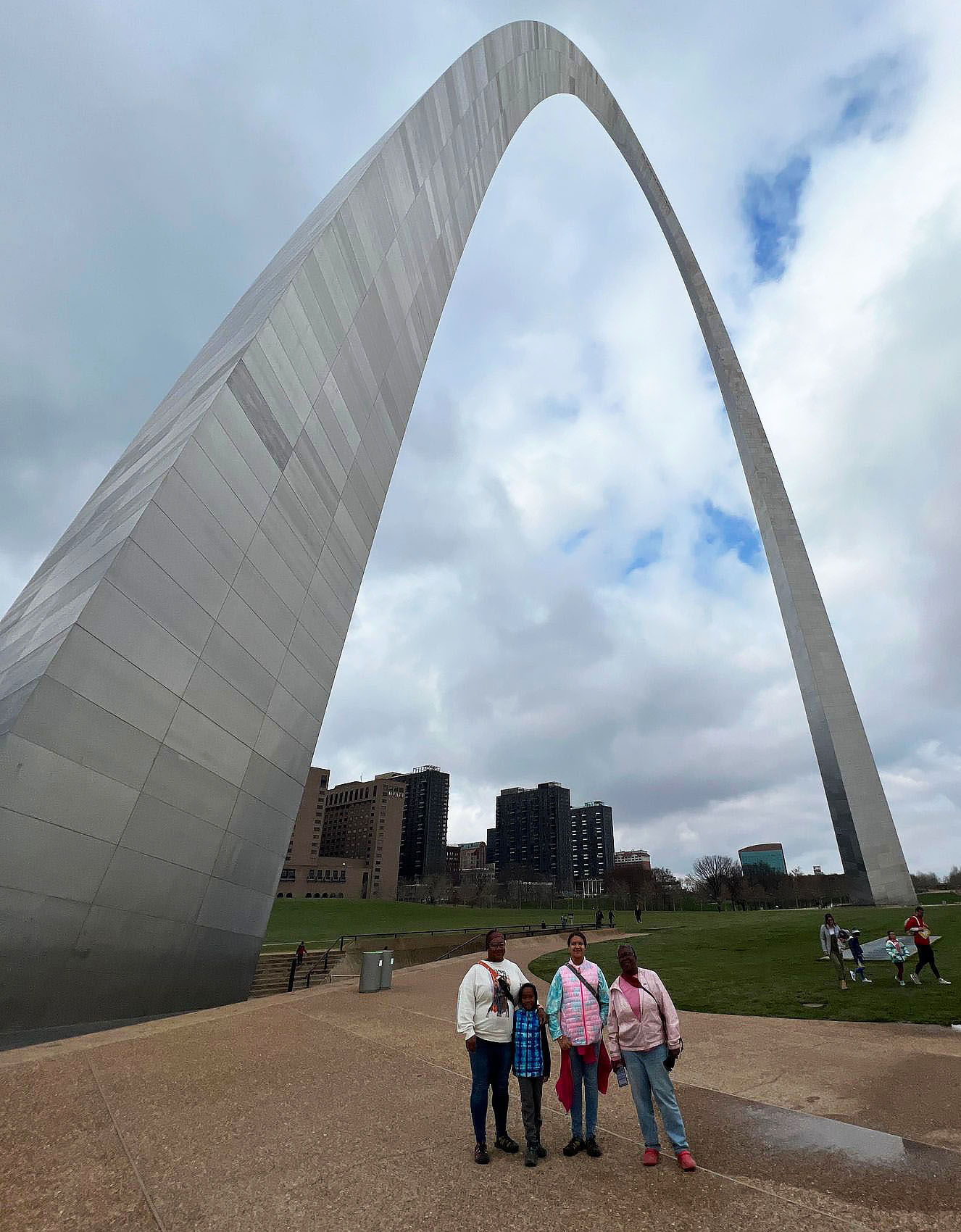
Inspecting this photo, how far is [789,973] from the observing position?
13406mm

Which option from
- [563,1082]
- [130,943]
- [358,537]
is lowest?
[563,1082]

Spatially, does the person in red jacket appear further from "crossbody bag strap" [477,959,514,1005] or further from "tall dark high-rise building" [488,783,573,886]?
"tall dark high-rise building" [488,783,573,886]

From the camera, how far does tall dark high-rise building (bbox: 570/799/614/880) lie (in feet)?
591

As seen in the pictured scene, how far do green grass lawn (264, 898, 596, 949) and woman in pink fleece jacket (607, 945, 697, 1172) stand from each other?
1228 inches

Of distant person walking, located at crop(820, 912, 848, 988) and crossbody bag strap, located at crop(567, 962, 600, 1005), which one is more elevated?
distant person walking, located at crop(820, 912, 848, 988)

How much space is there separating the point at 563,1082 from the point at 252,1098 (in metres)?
2.95

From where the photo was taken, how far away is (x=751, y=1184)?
3.65 metres

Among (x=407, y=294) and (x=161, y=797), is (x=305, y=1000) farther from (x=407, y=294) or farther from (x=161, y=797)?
(x=407, y=294)

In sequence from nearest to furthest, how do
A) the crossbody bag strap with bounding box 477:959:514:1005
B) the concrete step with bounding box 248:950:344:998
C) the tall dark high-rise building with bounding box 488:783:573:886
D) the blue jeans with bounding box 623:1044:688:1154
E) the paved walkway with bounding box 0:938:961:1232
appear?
1. the paved walkway with bounding box 0:938:961:1232
2. the blue jeans with bounding box 623:1044:688:1154
3. the crossbody bag strap with bounding box 477:959:514:1005
4. the concrete step with bounding box 248:950:344:998
5. the tall dark high-rise building with bounding box 488:783:573:886

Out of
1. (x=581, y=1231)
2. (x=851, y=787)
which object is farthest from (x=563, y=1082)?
(x=851, y=787)

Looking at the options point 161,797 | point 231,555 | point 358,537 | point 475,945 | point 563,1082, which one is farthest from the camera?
point 475,945

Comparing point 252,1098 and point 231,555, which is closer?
point 252,1098

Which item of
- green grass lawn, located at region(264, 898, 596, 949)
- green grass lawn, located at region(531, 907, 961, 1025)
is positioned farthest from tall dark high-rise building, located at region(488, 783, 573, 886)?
green grass lawn, located at region(531, 907, 961, 1025)

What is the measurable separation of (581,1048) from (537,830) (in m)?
168
